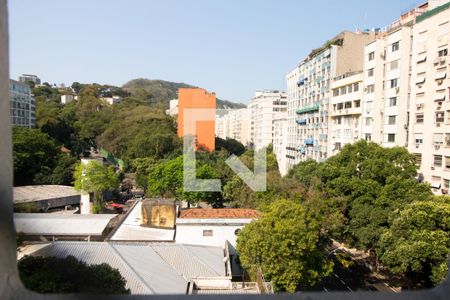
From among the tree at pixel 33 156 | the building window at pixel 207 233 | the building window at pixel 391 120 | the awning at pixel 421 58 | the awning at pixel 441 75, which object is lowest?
the building window at pixel 207 233

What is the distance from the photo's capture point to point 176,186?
33.9ft

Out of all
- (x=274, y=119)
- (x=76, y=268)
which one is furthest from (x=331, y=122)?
(x=76, y=268)

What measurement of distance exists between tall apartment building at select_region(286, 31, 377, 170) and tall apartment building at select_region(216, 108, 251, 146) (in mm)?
9924

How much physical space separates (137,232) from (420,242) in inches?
167

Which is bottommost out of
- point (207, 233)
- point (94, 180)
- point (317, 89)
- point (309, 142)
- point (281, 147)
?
point (207, 233)

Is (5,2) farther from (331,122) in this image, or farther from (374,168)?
(331,122)

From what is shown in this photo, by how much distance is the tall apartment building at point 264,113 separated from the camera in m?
23.8

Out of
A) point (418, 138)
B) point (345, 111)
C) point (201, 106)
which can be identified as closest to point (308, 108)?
point (345, 111)

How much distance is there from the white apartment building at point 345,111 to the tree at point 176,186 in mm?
4175

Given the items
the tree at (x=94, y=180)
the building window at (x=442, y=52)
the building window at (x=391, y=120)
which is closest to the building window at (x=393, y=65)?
the building window at (x=391, y=120)

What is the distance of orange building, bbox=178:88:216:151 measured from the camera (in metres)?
10.2

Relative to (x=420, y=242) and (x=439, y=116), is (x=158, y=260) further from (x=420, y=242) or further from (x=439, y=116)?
(x=439, y=116)

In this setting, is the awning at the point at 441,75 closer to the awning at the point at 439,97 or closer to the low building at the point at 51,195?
the awning at the point at 439,97

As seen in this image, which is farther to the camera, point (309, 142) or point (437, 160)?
point (309, 142)
